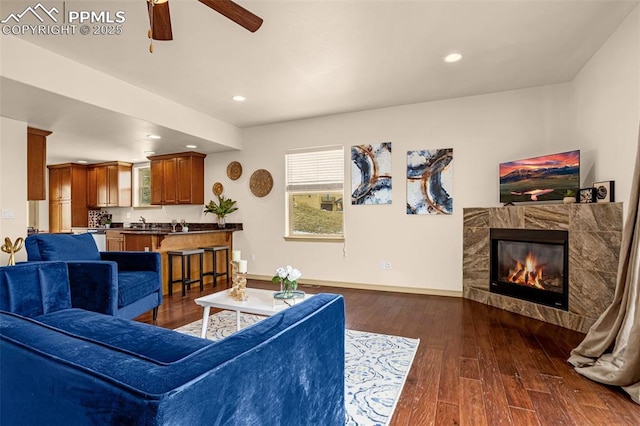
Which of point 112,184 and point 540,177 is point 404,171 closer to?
point 540,177

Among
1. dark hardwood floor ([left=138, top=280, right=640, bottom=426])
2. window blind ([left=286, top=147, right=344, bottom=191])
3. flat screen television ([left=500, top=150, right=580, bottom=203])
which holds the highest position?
window blind ([left=286, top=147, right=344, bottom=191])

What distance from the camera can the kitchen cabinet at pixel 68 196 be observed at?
25.0 feet

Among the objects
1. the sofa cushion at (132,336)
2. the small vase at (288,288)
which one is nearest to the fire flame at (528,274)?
the small vase at (288,288)

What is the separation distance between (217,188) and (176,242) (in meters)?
1.46

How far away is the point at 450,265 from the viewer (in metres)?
4.38

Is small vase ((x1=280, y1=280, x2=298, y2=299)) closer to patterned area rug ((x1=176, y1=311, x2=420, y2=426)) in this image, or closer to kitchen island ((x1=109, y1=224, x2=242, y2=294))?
patterned area rug ((x1=176, y1=311, x2=420, y2=426))

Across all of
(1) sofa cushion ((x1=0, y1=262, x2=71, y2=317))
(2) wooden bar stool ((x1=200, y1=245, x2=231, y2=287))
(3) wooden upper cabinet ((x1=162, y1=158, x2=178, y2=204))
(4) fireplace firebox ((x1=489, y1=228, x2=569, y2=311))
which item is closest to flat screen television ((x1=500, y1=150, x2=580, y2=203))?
(4) fireplace firebox ((x1=489, y1=228, x2=569, y2=311))

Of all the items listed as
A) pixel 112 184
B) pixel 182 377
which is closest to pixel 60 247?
pixel 182 377

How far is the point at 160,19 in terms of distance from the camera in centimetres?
199

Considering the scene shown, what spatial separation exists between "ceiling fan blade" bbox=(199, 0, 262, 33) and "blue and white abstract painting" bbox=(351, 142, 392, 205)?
297 cm

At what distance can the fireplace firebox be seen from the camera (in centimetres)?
325

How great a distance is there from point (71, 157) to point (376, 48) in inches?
274

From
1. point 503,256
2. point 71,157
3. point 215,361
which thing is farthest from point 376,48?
point 71,157

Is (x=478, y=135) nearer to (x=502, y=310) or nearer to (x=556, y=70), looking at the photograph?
(x=556, y=70)
